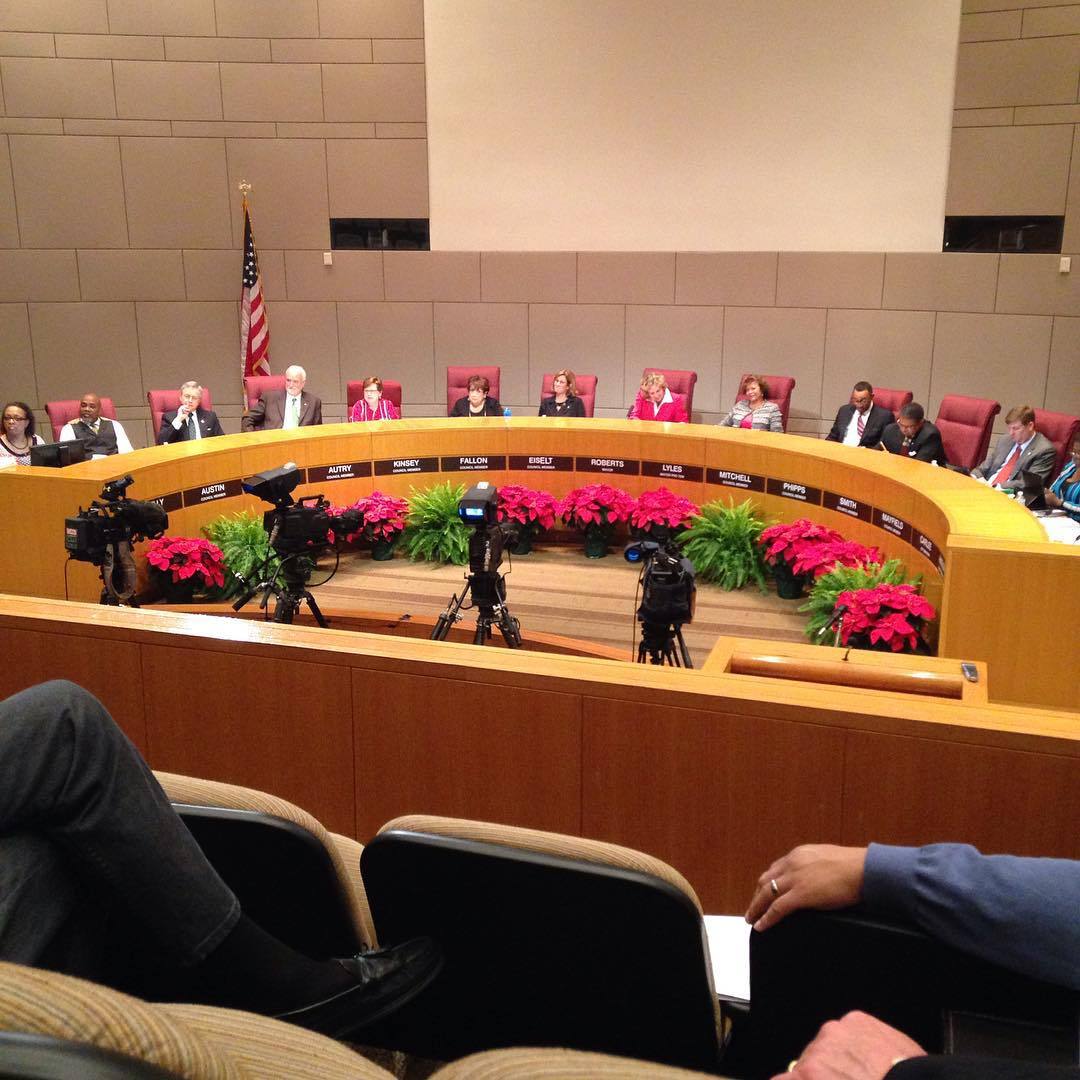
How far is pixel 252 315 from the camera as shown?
9633 mm

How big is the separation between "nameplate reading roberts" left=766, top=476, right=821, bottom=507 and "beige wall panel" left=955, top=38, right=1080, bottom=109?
160 inches

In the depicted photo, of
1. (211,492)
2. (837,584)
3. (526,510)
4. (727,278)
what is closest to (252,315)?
(211,492)

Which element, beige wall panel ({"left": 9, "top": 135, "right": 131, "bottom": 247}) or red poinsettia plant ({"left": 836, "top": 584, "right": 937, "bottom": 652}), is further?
beige wall panel ({"left": 9, "top": 135, "right": 131, "bottom": 247})

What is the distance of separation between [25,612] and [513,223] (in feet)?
25.7

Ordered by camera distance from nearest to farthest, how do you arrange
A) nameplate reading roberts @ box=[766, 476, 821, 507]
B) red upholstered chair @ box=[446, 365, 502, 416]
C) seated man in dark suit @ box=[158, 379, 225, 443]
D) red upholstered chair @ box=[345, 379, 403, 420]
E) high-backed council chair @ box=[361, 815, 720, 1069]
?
high-backed council chair @ box=[361, 815, 720, 1069]
nameplate reading roberts @ box=[766, 476, 821, 507]
seated man in dark suit @ box=[158, 379, 225, 443]
red upholstered chair @ box=[345, 379, 403, 420]
red upholstered chair @ box=[446, 365, 502, 416]

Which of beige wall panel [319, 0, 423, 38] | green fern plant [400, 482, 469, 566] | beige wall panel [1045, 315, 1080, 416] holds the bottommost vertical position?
green fern plant [400, 482, 469, 566]

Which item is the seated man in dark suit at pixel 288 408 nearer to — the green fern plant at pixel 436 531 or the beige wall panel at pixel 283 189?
the green fern plant at pixel 436 531

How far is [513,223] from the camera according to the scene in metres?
9.78

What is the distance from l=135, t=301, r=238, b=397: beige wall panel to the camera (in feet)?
32.6

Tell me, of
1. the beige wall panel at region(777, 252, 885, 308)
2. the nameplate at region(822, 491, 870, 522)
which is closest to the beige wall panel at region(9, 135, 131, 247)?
the beige wall panel at region(777, 252, 885, 308)

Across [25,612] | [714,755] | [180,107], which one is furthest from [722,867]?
[180,107]

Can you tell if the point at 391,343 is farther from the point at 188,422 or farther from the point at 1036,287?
the point at 1036,287

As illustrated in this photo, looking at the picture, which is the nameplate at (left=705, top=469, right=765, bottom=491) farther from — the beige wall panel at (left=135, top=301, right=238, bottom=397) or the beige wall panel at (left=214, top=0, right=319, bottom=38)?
the beige wall panel at (left=214, top=0, right=319, bottom=38)

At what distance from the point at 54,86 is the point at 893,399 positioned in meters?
7.94
